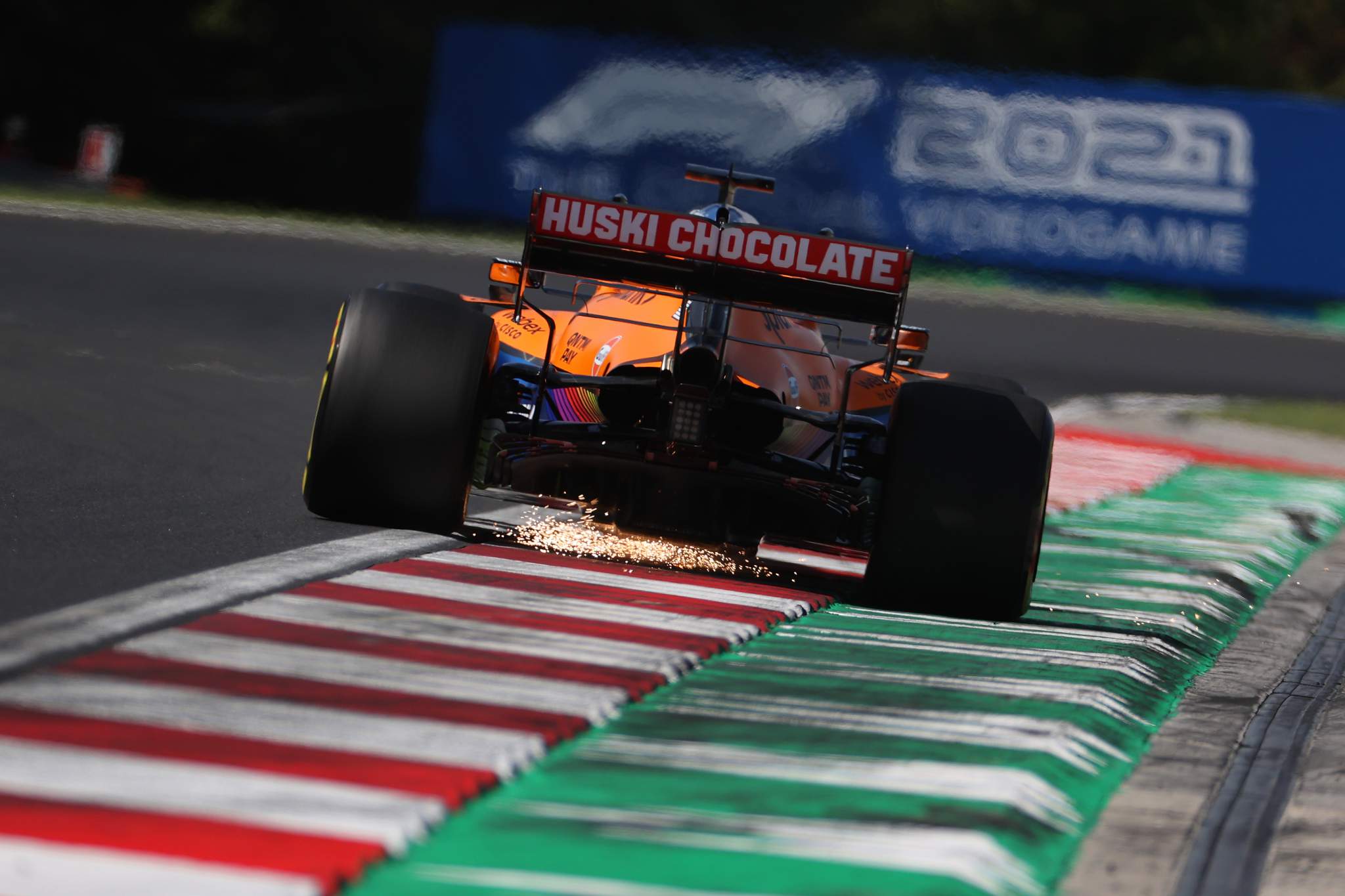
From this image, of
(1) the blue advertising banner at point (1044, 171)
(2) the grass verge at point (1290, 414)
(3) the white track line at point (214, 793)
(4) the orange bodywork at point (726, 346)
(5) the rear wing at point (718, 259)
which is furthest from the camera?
(1) the blue advertising banner at point (1044, 171)

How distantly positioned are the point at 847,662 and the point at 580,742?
1563 millimetres

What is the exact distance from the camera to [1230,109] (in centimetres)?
3055

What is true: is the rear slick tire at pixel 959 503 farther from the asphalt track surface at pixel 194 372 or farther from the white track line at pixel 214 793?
the white track line at pixel 214 793

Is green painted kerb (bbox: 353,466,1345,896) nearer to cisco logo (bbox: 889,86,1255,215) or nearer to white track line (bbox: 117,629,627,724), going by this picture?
white track line (bbox: 117,629,627,724)

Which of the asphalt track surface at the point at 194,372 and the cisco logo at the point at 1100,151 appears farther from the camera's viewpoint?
the cisco logo at the point at 1100,151

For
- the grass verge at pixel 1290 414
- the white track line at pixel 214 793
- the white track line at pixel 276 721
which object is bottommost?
the white track line at pixel 214 793

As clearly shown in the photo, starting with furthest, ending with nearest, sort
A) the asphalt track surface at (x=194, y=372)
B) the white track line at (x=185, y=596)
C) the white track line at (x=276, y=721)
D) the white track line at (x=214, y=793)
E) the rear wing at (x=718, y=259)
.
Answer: the rear wing at (x=718, y=259)
the asphalt track surface at (x=194, y=372)
the white track line at (x=185, y=596)
the white track line at (x=276, y=721)
the white track line at (x=214, y=793)

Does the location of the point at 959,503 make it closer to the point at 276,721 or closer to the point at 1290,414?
the point at 276,721

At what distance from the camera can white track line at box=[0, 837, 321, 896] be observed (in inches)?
139

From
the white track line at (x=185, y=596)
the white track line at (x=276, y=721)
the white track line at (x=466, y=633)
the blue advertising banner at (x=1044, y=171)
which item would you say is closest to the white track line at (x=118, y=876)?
the white track line at (x=276, y=721)

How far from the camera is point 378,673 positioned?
209 inches

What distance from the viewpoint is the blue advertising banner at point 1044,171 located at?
30.3 m

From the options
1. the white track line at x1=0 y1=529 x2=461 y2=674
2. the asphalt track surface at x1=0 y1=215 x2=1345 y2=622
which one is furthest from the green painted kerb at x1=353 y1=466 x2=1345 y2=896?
the asphalt track surface at x1=0 y1=215 x2=1345 y2=622

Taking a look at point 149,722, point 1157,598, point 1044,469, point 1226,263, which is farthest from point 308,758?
point 1226,263
